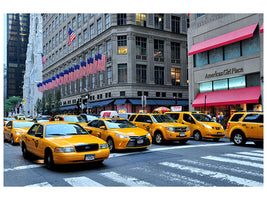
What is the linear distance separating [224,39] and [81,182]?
24744mm

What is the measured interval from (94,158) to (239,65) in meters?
22.9

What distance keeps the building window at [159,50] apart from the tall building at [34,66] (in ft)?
174

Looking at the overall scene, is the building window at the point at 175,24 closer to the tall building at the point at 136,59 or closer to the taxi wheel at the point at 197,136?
the tall building at the point at 136,59

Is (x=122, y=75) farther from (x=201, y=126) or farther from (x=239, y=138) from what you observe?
(x=239, y=138)

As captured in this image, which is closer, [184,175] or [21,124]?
[184,175]

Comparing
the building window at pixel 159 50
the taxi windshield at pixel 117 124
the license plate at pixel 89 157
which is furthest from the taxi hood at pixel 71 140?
the building window at pixel 159 50

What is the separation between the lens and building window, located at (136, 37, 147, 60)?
43.6 meters

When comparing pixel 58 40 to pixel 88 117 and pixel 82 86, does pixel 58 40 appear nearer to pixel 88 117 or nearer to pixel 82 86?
pixel 82 86

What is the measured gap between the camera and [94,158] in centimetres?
751

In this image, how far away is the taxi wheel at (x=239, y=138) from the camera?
1308 cm

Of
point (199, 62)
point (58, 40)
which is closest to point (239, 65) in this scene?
point (199, 62)

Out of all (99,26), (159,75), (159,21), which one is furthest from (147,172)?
(99,26)

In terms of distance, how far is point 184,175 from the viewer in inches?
269

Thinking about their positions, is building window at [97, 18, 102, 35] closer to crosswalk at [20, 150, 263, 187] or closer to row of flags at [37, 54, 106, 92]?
row of flags at [37, 54, 106, 92]
